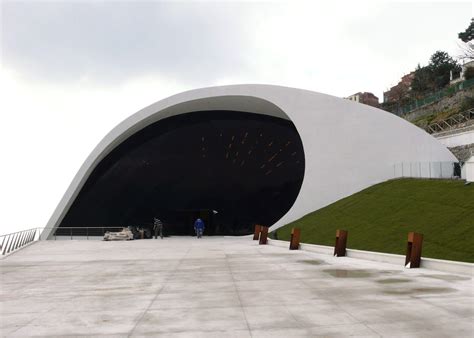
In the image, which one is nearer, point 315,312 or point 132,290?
point 315,312

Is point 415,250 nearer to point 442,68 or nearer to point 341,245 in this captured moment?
point 341,245

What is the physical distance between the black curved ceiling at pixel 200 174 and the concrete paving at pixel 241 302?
17873 millimetres

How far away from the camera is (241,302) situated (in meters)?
Answer: 6.94

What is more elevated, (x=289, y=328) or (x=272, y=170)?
(x=272, y=170)

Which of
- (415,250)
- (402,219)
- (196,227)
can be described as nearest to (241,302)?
(415,250)

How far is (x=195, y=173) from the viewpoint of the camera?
2992 cm

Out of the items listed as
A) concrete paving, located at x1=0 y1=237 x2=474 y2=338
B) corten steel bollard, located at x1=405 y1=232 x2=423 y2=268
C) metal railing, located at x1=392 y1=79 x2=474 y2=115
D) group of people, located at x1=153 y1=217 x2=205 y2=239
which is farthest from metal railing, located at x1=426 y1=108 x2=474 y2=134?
concrete paving, located at x1=0 y1=237 x2=474 y2=338

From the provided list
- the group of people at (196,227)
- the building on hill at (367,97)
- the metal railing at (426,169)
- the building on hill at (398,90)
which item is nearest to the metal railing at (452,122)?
the metal railing at (426,169)

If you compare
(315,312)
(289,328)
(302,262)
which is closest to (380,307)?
(315,312)

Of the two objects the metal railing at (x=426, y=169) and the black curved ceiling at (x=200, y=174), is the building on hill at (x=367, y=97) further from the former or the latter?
the metal railing at (x=426, y=169)

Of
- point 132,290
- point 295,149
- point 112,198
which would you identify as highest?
point 295,149

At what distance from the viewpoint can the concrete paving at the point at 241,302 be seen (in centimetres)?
539

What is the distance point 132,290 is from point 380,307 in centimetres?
463

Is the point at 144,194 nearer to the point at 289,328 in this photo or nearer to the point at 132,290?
the point at 132,290
